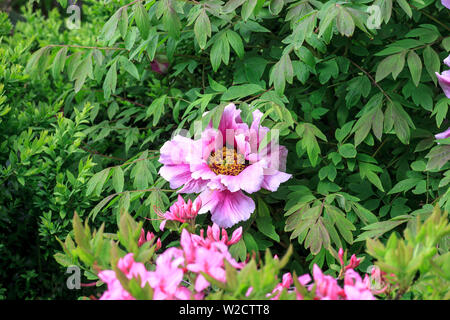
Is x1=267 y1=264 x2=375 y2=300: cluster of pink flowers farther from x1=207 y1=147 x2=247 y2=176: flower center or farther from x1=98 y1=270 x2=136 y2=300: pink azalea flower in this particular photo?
x1=207 y1=147 x2=247 y2=176: flower center

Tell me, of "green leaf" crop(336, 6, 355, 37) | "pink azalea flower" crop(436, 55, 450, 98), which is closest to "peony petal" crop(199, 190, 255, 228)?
"green leaf" crop(336, 6, 355, 37)

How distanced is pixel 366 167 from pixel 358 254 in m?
0.26

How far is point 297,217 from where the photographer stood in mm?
1471

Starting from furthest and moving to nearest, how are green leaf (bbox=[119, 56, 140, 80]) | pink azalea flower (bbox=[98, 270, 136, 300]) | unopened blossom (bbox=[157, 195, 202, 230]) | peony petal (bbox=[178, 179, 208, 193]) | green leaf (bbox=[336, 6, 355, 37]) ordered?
green leaf (bbox=[119, 56, 140, 80]) < peony petal (bbox=[178, 179, 208, 193]) < green leaf (bbox=[336, 6, 355, 37]) < unopened blossom (bbox=[157, 195, 202, 230]) < pink azalea flower (bbox=[98, 270, 136, 300])

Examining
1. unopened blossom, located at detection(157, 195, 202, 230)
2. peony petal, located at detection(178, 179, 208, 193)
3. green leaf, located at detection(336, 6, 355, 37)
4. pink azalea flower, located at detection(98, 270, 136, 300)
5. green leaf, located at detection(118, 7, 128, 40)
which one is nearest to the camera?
pink azalea flower, located at detection(98, 270, 136, 300)

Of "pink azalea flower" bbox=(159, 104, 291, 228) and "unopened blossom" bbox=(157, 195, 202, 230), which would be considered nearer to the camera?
"unopened blossom" bbox=(157, 195, 202, 230)


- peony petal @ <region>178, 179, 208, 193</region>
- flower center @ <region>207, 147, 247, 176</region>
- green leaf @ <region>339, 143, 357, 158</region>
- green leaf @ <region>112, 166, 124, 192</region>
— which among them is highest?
flower center @ <region>207, 147, 247, 176</region>

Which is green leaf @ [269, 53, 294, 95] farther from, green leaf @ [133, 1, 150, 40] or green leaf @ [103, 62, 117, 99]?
green leaf @ [103, 62, 117, 99]

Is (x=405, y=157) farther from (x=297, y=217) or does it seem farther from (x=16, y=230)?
(x=16, y=230)

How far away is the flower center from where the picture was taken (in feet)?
4.84

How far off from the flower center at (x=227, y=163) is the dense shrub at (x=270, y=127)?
0.31 feet

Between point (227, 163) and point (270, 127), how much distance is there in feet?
0.51

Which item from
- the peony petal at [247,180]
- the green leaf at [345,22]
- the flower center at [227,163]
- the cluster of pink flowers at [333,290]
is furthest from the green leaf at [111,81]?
the cluster of pink flowers at [333,290]

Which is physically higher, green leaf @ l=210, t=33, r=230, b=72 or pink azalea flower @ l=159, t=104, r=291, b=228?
green leaf @ l=210, t=33, r=230, b=72
